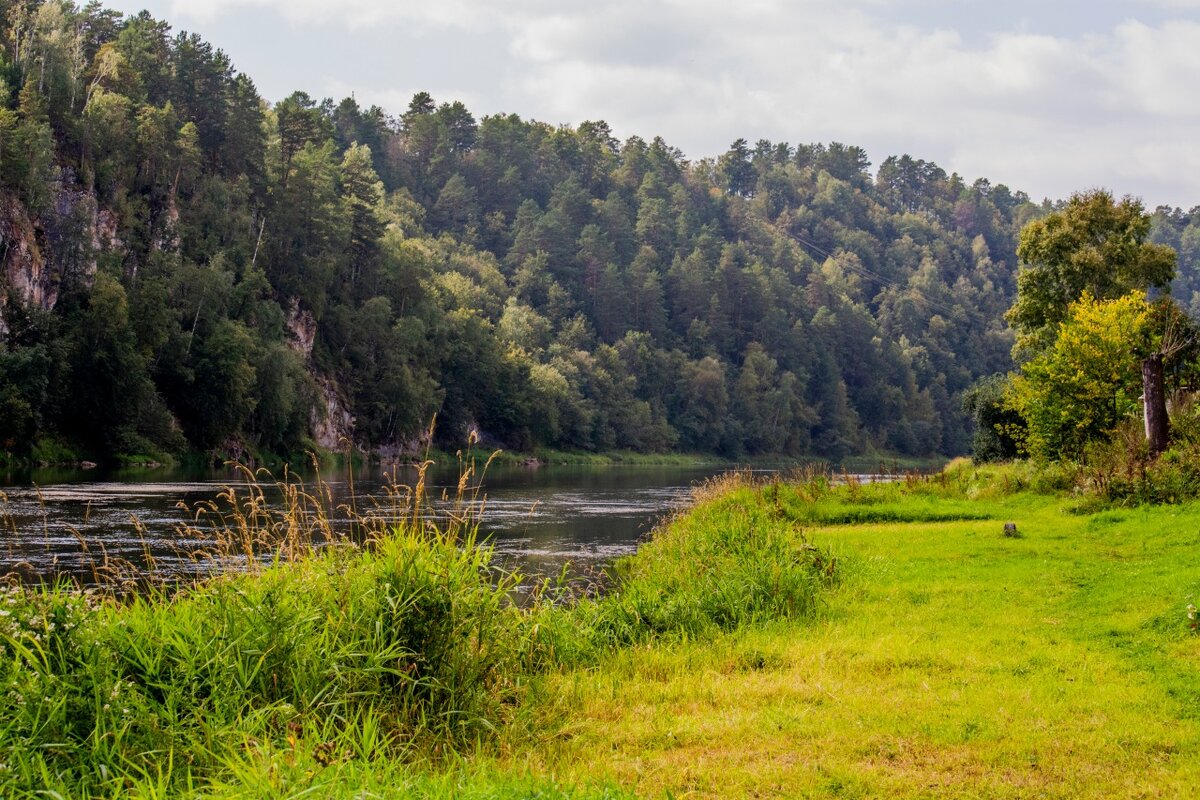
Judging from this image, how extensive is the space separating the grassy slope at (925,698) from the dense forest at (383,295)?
49713 millimetres

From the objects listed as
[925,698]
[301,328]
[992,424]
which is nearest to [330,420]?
[301,328]

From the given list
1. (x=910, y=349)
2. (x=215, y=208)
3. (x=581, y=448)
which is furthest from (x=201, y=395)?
(x=910, y=349)

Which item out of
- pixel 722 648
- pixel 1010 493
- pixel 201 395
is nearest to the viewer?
pixel 722 648

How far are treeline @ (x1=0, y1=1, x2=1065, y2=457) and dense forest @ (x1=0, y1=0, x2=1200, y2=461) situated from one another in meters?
0.27

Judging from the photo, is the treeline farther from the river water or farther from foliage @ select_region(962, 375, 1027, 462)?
foliage @ select_region(962, 375, 1027, 462)

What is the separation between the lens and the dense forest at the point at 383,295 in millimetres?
62844

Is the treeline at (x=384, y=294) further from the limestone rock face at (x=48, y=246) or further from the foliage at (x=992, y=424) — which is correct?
the foliage at (x=992, y=424)

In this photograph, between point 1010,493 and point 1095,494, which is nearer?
point 1095,494

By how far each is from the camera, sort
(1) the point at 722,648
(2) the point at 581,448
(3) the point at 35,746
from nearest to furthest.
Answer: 1. (3) the point at 35,746
2. (1) the point at 722,648
3. (2) the point at 581,448

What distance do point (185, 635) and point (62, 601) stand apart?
0.89 meters

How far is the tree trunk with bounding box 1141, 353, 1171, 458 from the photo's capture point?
2430cm

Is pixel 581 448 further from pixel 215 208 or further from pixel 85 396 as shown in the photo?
pixel 85 396

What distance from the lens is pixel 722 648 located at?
11.0 metres

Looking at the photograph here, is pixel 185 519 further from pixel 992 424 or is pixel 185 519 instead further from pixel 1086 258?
pixel 1086 258
